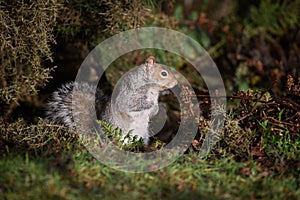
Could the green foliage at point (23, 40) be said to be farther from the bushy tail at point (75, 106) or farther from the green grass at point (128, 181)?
the green grass at point (128, 181)

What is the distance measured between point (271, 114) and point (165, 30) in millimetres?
1771

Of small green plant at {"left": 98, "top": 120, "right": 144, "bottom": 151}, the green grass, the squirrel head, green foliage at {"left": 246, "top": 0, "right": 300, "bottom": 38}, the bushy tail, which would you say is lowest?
the green grass

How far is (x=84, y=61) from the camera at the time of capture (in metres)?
4.98

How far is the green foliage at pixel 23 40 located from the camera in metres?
3.58

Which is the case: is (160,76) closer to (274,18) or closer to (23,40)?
(23,40)

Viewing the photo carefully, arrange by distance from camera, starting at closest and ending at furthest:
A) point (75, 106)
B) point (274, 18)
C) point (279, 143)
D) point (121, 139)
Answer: point (279, 143) < point (121, 139) < point (75, 106) < point (274, 18)

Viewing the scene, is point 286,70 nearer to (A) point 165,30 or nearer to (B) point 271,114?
(A) point 165,30

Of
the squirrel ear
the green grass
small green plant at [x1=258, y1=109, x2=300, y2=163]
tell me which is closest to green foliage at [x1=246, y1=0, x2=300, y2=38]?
small green plant at [x1=258, y1=109, x2=300, y2=163]

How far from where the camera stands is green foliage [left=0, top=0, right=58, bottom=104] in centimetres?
358

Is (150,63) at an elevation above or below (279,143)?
above

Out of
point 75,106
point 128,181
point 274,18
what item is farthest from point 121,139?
point 274,18

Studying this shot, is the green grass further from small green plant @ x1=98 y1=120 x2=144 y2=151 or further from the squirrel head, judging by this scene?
the squirrel head

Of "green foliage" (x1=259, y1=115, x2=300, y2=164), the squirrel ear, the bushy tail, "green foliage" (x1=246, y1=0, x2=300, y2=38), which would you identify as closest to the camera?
"green foliage" (x1=259, y1=115, x2=300, y2=164)

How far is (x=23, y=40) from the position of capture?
12.0ft
